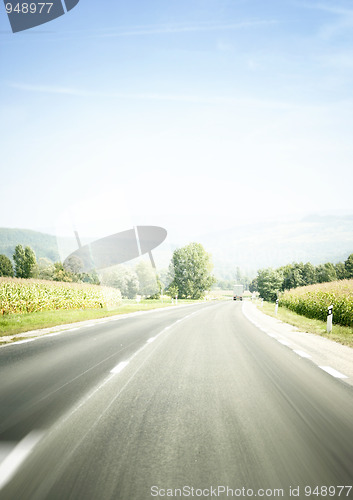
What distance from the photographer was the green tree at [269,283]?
101250 millimetres

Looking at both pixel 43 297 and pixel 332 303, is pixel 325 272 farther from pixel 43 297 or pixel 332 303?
pixel 43 297

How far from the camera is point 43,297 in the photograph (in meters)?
21.8

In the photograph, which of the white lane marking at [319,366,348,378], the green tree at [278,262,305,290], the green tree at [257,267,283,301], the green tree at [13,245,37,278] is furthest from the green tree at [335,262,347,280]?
the white lane marking at [319,366,348,378]

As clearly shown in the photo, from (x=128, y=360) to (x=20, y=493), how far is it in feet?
16.9

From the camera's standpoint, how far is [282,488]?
2.65 meters

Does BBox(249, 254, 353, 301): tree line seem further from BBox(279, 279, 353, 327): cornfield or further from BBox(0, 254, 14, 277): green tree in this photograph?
BBox(279, 279, 353, 327): cornfield

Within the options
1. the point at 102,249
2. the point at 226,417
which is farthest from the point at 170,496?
the point at 102,249

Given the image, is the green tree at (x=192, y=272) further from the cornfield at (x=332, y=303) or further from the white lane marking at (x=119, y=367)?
the white lane marking at (x=119, y=367)

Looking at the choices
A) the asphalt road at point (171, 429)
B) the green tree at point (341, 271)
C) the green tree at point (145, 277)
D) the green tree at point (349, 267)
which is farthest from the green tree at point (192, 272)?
the asphalt road at point (171, 429)

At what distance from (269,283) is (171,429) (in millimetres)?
102259

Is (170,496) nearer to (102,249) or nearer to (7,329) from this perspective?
(7,329)

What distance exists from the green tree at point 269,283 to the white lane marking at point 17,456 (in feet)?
331

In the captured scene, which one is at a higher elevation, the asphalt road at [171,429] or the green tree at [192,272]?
the green tree at [192,272]

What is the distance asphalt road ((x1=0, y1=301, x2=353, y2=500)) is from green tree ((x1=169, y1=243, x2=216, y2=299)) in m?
79.8
